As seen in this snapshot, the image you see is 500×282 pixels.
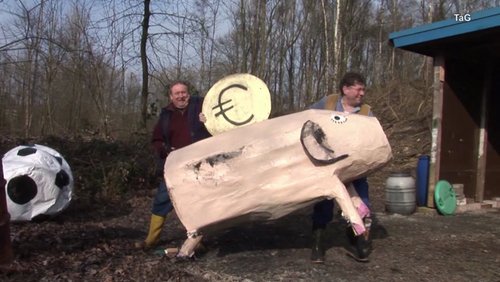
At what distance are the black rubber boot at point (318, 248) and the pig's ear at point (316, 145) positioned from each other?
947 mm

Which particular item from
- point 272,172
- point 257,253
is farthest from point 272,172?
point 257,253

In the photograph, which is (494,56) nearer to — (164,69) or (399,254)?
(399,254)

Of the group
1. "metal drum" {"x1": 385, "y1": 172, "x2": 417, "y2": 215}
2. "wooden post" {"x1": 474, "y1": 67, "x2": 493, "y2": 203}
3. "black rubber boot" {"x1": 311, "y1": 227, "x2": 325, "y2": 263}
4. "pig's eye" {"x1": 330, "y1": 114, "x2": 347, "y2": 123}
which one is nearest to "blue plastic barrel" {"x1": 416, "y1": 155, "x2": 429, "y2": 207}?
"metal drum" {"x1": 385, "y1": 172, "x2": 417, "y2": 215}

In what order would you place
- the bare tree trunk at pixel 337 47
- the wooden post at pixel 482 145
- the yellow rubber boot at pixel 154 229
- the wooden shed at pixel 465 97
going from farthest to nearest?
the bare tree trunk at pixel 337 47 → the wooden post at pixel 482 145 → the wooden shed at pixel 465 97 → the yellow rubber boot at pixel 154 229

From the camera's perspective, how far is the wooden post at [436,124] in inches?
313

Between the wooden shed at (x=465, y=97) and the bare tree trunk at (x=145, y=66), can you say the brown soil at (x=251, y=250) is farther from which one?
the bare tree trunk at (x=145, y=66)

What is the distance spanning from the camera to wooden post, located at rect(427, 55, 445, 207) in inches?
313

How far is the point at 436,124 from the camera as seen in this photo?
7.98 metres

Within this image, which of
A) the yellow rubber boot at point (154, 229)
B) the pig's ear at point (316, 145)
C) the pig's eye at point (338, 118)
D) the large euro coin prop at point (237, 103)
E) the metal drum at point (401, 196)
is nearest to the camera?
the pig's ear at point (316, 145)

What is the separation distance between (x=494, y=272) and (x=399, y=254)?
0.86m

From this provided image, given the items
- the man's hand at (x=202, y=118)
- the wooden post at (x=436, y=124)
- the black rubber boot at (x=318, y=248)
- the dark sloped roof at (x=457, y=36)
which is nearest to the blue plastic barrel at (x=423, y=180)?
the wooden post at (x=436, y=124)

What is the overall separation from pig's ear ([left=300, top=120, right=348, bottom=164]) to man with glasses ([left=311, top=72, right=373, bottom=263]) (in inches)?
28.1

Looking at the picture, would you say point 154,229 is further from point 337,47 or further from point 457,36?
point 337,47

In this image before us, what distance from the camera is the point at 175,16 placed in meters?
14.8
